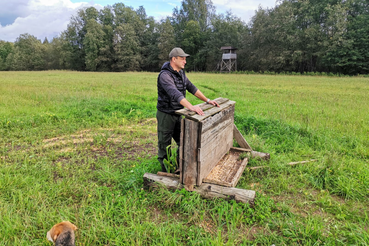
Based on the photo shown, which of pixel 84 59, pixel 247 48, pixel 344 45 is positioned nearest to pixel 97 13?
pixel 84 59

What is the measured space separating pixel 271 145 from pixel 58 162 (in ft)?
15.3

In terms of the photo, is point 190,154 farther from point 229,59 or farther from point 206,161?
point 229,59

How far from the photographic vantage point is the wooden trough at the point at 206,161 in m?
3.19

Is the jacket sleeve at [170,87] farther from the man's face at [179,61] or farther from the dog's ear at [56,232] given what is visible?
the dog's ear at [56,232]

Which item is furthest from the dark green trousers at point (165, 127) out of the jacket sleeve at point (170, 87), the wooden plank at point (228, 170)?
the wooden plank at point (228, 170)

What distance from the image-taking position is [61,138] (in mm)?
6164

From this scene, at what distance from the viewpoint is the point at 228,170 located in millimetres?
4098

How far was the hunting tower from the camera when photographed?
1687 inches

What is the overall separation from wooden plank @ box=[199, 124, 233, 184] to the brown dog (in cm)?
174

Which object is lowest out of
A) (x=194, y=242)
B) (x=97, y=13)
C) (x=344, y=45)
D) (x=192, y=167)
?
(x=194, y=242)

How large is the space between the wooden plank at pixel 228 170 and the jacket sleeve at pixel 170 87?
1304 mm

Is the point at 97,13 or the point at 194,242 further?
the point at 97,13

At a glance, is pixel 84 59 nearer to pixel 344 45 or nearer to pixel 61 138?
pixel 344 45

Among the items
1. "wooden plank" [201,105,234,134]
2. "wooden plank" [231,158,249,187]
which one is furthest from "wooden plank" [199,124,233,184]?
"wooden plank" [231,158,249,187]
